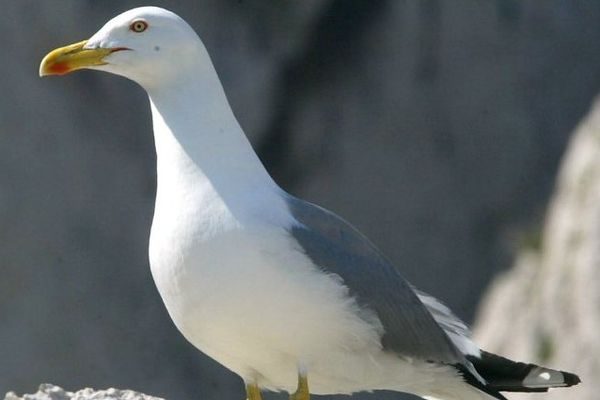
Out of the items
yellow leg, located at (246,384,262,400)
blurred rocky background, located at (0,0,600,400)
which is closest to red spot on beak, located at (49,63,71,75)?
yellow leg, located at (246,384,262,400)

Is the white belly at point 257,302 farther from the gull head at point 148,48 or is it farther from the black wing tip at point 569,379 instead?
the black wing tip at point 569,379

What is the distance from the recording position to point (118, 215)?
869cm

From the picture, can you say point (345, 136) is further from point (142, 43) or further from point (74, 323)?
point (142, 43)

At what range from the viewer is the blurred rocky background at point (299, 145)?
8.34m

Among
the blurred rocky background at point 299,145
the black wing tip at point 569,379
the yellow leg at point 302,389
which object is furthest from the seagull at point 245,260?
the blurred rocky background at point 299,145

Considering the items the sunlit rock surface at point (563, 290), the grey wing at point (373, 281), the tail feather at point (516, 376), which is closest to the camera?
the grey wing at point (373, 281)

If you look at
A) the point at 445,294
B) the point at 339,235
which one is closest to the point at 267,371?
the point at 339,235

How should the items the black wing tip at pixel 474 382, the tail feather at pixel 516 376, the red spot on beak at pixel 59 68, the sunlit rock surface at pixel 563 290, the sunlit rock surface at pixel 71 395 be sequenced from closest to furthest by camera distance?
the sunlit rock surface at pixel 71 395, the red spot on beak at pixel 59 68, the black wing tip at pixel 474 382, the tail feather at pixel 516 376, the sunlit rock surface at pixel 563 290

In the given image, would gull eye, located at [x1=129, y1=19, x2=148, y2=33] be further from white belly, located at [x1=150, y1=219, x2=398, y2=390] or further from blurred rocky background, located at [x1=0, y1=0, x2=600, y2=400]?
blurred rocky background, located at [x1=0, y1=0, x2=600, y2=400]

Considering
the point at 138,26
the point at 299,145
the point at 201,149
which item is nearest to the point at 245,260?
the point at 201,149

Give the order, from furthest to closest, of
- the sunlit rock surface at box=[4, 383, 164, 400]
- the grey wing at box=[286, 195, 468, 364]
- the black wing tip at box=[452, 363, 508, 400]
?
the black wing tip at box=[452, 363, 508, 400] < the grey wing at box=[286, 195, 468, 364] < the sunlit rock surface at box=[4, 383, 164, 400]

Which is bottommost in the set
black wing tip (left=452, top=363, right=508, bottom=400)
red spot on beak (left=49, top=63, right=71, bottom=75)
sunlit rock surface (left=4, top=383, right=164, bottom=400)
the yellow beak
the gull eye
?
sunlit rock surface (left=4, top=383, right=164, bottom=400)

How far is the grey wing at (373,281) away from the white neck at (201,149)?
6.8 inches

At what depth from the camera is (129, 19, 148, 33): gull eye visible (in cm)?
481
